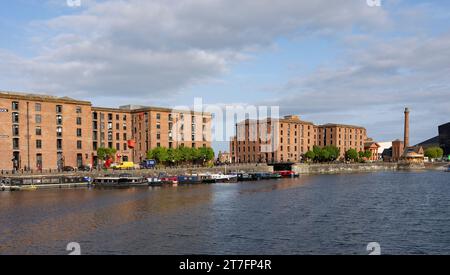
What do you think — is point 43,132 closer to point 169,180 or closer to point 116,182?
point 116,182

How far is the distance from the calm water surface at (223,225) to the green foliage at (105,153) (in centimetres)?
6404

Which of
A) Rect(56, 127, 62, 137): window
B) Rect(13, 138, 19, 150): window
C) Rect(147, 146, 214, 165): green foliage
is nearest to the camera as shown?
Rect(13, 138, 19, 150): window

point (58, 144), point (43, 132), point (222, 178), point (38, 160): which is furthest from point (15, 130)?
point (222, 178)

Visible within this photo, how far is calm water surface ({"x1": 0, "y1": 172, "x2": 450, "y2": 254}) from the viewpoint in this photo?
36156 millimetres

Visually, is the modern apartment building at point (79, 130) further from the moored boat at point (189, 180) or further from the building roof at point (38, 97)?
the moored boat at point (189, 180)

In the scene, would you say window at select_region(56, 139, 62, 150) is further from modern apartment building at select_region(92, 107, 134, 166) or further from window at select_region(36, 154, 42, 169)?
modern apartment building at select_region(92, 107, 134, 166)

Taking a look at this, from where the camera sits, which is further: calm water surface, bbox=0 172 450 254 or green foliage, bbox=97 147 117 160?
green foliage, bbox=97 147 117 160

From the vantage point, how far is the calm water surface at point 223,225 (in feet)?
119

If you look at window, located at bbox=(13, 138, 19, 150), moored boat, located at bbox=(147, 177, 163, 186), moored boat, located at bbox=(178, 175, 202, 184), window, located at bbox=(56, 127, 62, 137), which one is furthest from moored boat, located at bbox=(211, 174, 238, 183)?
window, located at bbox=(13, 138, 19, 150)

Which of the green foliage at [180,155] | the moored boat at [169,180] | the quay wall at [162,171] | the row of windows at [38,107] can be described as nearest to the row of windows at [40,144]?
the row of windows at [38,107]

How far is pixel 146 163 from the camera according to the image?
138 m

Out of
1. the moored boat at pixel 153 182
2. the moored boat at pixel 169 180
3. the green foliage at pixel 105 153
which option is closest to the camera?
the moored boat at pixel 153 182

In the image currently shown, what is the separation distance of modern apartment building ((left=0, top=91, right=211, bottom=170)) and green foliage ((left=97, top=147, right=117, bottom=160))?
10.4 feet
